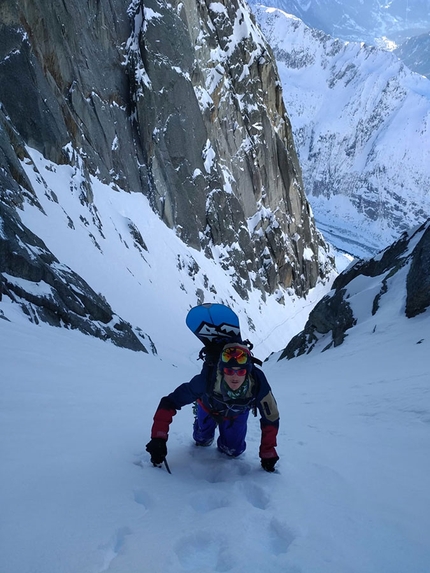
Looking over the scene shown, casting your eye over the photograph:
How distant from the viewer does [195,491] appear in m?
3.21

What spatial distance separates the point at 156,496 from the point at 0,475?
1.04 metres

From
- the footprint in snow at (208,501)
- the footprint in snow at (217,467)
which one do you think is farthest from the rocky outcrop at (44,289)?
the footprint in snow at (208,501)

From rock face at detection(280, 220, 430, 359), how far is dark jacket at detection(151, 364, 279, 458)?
384 inches

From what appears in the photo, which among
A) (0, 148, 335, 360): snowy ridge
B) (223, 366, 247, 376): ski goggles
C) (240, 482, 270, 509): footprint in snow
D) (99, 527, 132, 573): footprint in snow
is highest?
(0, 148, 335, 360): snowy ridge

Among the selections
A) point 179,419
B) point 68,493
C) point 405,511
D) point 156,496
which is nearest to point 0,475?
point 68,493

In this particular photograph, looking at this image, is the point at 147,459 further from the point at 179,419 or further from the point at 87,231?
the point at 87,231

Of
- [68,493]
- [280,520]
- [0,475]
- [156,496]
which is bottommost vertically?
[280,520]

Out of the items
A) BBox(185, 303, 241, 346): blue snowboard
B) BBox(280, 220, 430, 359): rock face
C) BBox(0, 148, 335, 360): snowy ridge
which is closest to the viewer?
BBox(185, 303, 241, 346): blue snowboard

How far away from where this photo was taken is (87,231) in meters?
24.3

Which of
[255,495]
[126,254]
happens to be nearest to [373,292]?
[255,495]

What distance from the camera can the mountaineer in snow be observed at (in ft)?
11.5

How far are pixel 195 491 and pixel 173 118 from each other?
46337mm

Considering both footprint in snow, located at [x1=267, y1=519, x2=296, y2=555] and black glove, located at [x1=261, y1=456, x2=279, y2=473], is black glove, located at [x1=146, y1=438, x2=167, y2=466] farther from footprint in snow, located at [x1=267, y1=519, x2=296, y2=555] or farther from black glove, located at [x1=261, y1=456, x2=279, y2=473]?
footprint in snow, located at [x1=267, y1=519, x2=296, y2=555]

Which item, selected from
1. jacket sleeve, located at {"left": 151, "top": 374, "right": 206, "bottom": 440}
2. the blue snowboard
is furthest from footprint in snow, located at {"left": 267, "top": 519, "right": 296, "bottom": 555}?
the blue snowboard
